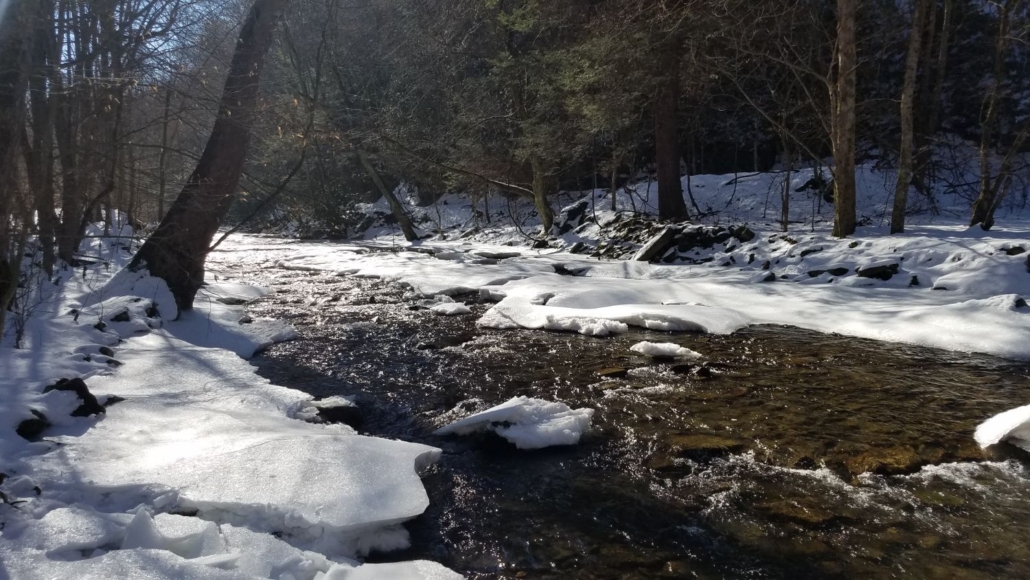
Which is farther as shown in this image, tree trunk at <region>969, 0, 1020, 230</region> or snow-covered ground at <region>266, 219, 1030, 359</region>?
tree trunk at <region>969, 0, 1020, 230</region>

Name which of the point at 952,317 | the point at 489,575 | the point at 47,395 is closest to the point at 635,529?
the point at 489,575

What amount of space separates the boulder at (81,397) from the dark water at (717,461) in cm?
178

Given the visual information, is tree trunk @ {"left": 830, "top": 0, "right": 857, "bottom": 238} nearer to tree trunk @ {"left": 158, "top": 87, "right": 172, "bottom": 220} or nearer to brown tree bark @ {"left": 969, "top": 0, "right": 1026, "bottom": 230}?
brown tree bark @ {"left": 969, "top": 0, "right": 1026, "bottom": 230}

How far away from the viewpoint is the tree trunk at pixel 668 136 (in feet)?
45.5

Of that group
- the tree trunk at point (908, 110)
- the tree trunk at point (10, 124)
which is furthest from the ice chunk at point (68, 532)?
the tree trunk at point (908, 110)

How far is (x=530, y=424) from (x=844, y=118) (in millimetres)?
9935

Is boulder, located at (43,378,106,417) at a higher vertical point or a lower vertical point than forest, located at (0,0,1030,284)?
lower

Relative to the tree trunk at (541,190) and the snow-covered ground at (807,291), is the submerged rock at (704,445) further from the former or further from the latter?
the tree trunk at (541,190)

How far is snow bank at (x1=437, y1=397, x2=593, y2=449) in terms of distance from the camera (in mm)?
4199

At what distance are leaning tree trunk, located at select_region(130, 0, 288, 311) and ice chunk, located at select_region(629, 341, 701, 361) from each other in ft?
16.7

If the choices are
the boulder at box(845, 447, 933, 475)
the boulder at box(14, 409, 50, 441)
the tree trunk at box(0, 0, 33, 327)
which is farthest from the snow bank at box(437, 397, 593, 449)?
the tree trunk at box(0, 0, 33, 327)

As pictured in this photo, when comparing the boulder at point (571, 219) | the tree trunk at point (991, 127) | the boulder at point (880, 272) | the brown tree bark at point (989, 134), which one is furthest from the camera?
the boulder at point (571, 219)

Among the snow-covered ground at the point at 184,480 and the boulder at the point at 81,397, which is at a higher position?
the boulder at the point at 81,397

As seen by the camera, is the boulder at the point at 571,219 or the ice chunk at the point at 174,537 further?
the boulder at the point at 571,219
